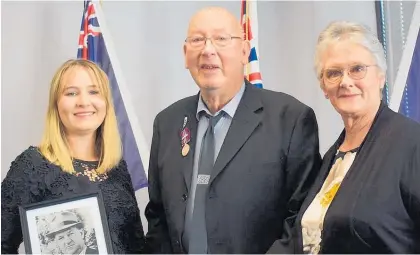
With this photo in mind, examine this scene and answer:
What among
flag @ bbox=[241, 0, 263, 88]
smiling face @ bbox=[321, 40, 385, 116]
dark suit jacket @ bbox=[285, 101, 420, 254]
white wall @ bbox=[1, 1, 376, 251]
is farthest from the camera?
white wall @ bbox=[1, 1, 376, 251]

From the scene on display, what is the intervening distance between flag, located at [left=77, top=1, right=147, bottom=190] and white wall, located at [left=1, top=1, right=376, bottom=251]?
251 millimetres

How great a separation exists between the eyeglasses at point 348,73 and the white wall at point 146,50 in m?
1.42

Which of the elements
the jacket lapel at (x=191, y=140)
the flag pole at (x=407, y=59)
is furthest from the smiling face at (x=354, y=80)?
the flag pole at (x=407, y=59)

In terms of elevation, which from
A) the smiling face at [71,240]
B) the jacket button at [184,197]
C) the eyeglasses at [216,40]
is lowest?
the smiling face at [71,240]

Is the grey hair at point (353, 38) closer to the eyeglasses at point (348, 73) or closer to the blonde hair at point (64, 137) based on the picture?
the eyeglasses at point (348, 73)

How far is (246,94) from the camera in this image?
5.41 ft

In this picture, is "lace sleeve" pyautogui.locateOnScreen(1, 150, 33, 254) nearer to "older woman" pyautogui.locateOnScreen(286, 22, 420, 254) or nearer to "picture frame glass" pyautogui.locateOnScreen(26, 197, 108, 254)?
"picture frame glass" pyautogui.locateOnScreen(26, 197, 108, 254)

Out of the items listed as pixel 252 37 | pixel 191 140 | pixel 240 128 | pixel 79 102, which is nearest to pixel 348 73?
pixel 240 128

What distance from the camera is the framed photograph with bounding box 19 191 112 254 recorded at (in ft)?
4.63

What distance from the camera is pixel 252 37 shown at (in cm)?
242

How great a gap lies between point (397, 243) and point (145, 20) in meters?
2.02

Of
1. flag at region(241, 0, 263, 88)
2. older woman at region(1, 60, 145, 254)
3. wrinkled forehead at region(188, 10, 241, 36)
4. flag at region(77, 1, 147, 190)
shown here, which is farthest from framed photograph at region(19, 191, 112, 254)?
flag at region(241, 0, 263, 88)

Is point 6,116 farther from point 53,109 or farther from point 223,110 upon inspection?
point 223,110

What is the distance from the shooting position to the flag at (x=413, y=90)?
2.21 metres
